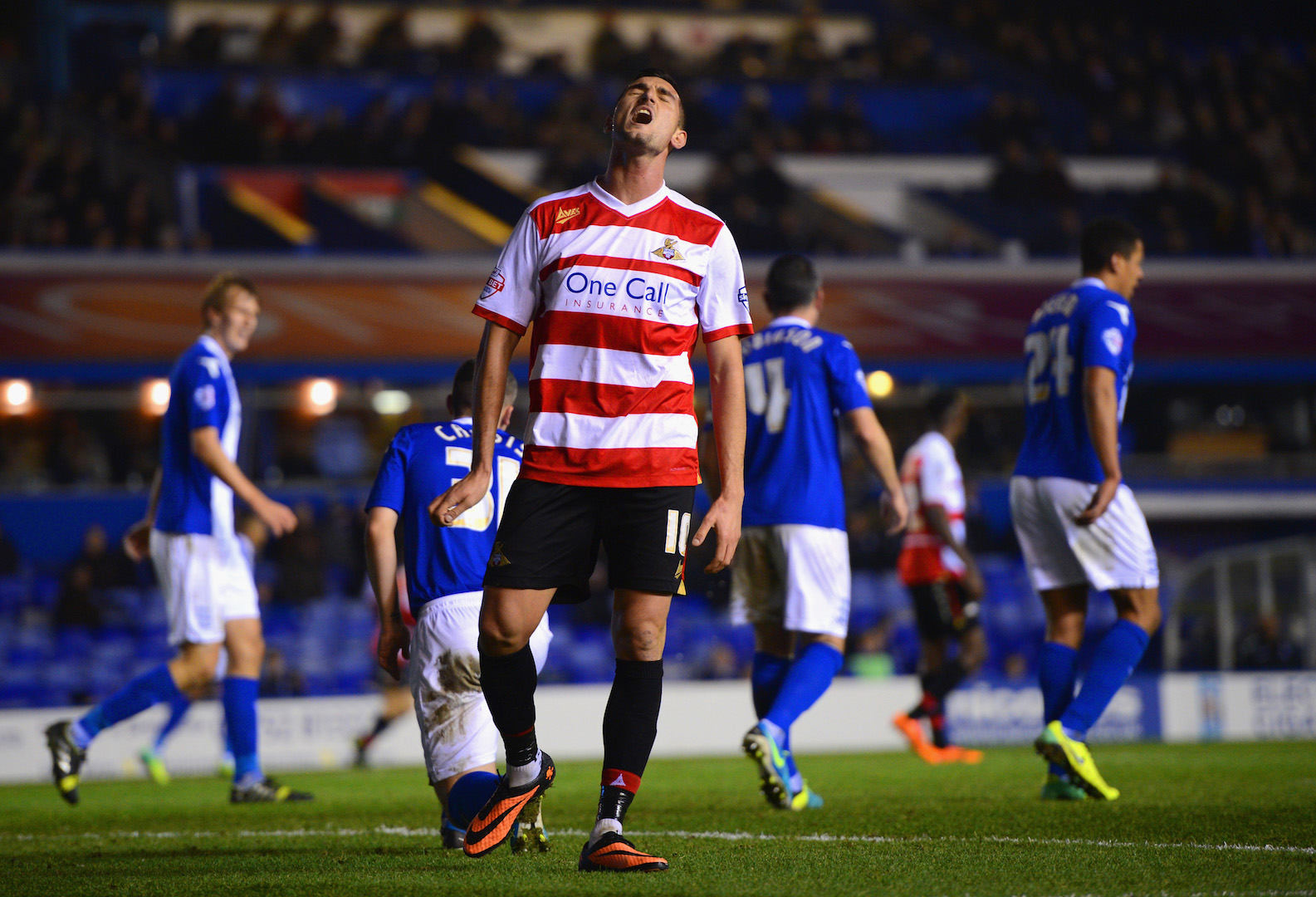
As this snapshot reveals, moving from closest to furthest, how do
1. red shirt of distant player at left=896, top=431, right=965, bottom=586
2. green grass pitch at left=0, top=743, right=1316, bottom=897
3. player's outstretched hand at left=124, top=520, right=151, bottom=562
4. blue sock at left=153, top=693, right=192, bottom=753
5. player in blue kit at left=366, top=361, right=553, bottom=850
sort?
1. green grass pitch at left=0, top=743, right=1316, bottom=897
2. player in blue kit at left=366, top=361, right=553, bottom=850
3. player's outstretched hand at left=124, top=520, right=151, bottom=562
4. red shirt of distant player at left=896, top=431, right=965, bottom=586
5. blue sock at left=153, top=693, right=192, bottom=753

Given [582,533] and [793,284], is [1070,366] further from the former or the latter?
[582,533]

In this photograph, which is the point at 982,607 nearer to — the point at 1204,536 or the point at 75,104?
the point at 1204,536

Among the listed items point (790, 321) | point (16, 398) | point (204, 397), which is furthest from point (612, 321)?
point (16, 398)

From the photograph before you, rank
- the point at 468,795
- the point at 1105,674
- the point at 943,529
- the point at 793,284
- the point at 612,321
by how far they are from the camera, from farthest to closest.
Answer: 1. the point at 943,529
2. the point at 793,284
3. the point at 1105,674
4. the point at 468,795
5. the point at 612,321

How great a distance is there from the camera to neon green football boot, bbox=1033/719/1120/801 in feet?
17.8

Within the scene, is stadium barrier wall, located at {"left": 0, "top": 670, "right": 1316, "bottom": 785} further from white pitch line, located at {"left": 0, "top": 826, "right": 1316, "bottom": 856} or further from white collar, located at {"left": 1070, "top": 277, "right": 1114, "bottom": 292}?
white collar, located at {"left": 1070, "top": 277, "right": 1114, "bottom": 292}

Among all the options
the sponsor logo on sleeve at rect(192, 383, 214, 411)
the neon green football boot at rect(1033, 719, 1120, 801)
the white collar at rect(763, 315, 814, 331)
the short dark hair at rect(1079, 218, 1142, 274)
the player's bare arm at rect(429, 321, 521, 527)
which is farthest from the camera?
the sponsor logo on sleeve at rect(192, 383, 214, 411)

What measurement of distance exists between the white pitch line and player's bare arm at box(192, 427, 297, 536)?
1.26 metres

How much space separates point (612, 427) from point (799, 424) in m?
2.40

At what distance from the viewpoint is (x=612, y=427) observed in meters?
3.75

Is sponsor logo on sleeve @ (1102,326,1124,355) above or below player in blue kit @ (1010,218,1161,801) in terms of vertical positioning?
above

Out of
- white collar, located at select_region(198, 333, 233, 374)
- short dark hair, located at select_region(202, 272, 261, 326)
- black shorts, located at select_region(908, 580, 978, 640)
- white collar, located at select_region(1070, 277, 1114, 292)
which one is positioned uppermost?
short dark hair, located at select_region(202, 272, 261, 326)

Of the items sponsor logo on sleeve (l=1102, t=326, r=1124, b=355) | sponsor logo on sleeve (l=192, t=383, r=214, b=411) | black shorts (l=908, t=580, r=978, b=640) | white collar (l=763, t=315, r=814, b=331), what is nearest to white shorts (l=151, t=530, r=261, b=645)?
sponsor logo on sleeve (l=192, t=383, r=214, b=411)

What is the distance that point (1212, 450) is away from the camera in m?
20.1
